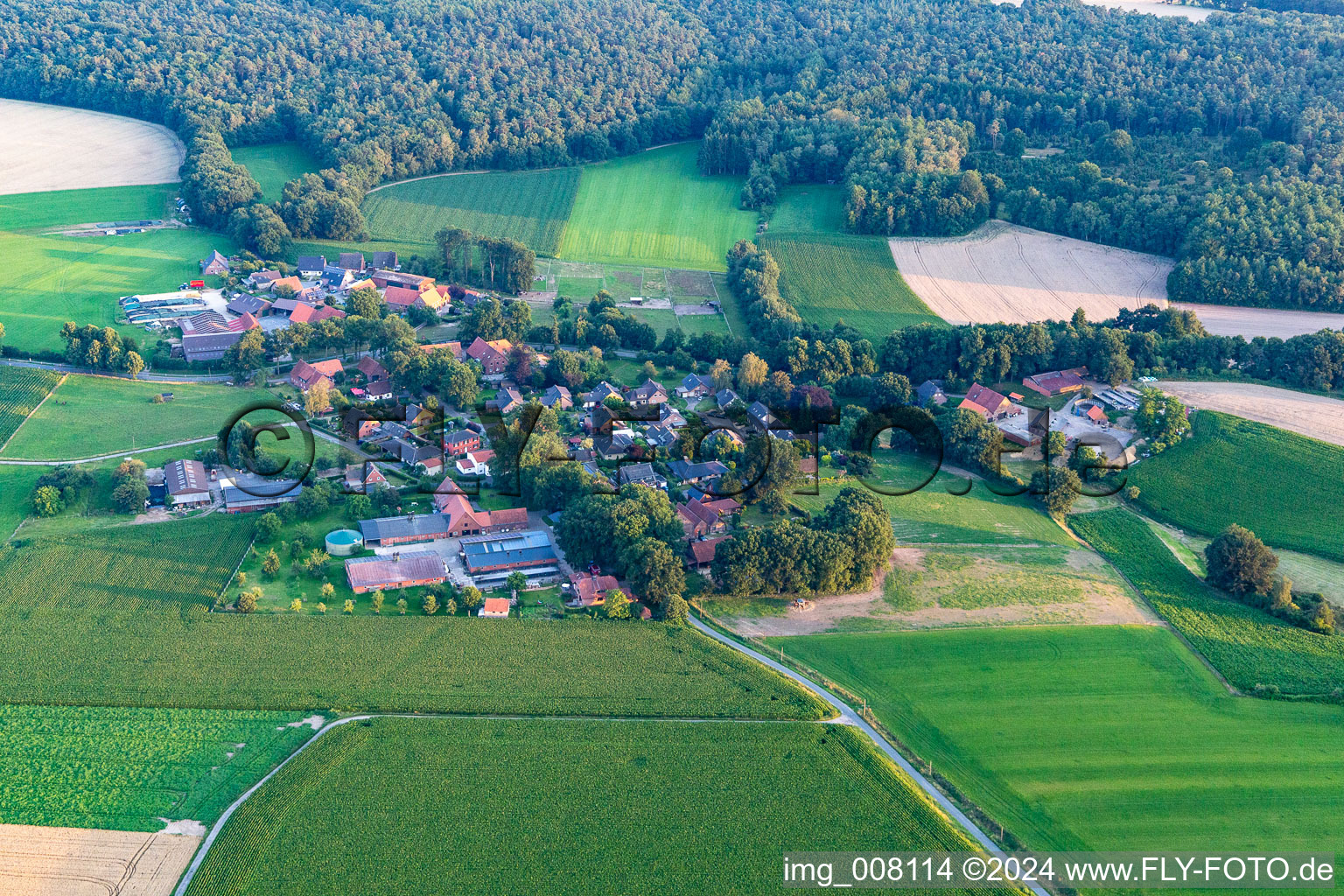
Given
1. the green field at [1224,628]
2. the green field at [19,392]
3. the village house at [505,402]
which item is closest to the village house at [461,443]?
the village house at [505,402]

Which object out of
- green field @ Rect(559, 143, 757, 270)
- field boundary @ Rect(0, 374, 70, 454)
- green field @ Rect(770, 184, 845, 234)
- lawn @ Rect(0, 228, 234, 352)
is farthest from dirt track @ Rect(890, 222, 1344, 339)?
field boundary @ Rect(0, 374, 70, 454)

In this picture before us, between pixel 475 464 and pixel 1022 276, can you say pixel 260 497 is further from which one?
pixel 1022 276

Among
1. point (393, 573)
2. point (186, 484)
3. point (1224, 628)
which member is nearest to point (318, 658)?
point (393, 573)

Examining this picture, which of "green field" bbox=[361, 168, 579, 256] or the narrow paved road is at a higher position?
"green field" bbox=[361, 168, 579, 256]

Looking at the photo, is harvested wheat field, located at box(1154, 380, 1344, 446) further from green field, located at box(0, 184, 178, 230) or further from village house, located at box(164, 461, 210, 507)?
green field, located at box(0, 184, 178, 230)

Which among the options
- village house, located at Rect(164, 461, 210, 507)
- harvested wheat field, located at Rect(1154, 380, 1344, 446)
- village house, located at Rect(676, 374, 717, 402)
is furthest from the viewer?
village house, located at Rect(676, 374, 717, 402)

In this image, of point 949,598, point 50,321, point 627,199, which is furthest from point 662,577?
point 627,199
